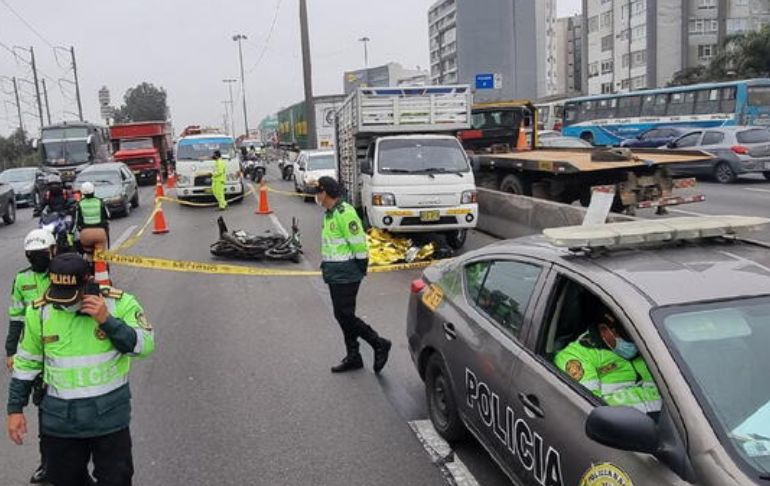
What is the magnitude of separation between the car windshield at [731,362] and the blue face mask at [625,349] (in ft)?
0.98

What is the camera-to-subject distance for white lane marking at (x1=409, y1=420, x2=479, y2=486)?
167 inches

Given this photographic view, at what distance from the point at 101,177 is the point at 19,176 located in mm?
9878

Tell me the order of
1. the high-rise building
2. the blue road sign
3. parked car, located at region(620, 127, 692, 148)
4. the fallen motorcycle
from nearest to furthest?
the fallen motorcycle
parked car, located at region(620, 127, 692, 148)
the blue road sign
the high-rise building

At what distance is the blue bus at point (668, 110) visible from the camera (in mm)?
28922

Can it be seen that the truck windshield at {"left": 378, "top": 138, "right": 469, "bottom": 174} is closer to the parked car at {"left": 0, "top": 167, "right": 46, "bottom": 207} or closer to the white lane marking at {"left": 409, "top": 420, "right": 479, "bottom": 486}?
the white lane marking at {"left": 409, "top": 420, "right": 479, "bottom": 486}

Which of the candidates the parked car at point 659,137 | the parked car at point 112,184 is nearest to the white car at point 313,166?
the parked car at point 112,184

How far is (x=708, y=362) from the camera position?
2.75 meters

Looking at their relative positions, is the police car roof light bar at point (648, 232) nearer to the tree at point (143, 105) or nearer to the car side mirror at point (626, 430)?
the car side mirror at point (626, 430)

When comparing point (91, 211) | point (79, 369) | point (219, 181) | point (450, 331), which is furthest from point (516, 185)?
point (79, 369)

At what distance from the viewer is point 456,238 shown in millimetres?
12500

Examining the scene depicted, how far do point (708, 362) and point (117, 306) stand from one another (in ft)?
8.17

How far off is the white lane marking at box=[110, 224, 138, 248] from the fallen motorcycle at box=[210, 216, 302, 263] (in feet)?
10.8

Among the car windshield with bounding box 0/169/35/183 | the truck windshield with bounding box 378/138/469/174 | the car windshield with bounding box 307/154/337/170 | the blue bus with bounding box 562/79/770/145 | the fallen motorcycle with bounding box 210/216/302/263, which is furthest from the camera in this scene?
the blue bus with bounding box 562/79/770/145

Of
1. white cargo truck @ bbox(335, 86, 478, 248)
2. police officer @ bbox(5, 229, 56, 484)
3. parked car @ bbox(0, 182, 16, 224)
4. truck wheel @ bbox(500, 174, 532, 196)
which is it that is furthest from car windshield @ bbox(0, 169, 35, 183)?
police officer @ bbox(5, 229, 56, 484)
